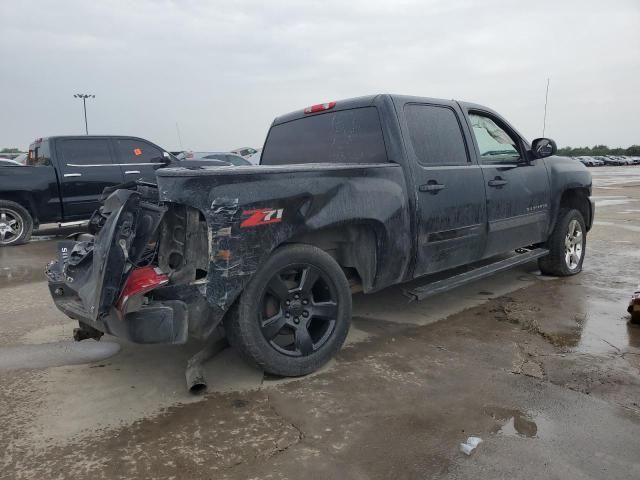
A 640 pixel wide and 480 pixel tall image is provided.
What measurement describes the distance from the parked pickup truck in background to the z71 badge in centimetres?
595

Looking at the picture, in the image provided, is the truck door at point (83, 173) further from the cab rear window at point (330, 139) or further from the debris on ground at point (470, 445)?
the debris on ground at point (470, 445)

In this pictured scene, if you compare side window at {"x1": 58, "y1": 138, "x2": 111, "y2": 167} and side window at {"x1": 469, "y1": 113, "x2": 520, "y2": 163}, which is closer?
side window at {"x1": 469, "y1": 113, "x2": 520, "y2": 163}

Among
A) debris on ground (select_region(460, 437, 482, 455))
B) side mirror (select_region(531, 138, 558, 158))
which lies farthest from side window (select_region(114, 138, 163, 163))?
debris on ground (select_region(460, 437, 482, 455))

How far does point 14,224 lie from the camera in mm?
8547

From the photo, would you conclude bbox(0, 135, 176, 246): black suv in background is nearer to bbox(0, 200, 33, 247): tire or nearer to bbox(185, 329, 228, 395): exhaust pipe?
bbox(0, 200, 33, 247): tire

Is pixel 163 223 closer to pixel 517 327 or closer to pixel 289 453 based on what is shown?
pixel 289 453

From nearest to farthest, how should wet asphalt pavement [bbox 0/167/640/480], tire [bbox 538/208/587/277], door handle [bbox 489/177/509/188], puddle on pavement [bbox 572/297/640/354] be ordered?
wet asphalt pavement [bbox 0/167/640/480], puddle on pavement [bbox 572/297/640/354], door handle [bbox 489/177/509/188], tire [bbox 538/208/587/277]

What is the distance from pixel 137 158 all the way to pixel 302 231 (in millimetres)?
7159

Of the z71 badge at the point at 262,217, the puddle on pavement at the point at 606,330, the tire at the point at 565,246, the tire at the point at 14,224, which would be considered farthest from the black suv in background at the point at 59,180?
the puddle on pavement at the point at 606,330

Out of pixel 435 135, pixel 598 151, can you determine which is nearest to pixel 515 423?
pixel 435 135

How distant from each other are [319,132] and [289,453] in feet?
9.18

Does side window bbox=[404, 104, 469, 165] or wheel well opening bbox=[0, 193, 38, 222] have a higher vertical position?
side window bbox=[404, 104, 469, 165]

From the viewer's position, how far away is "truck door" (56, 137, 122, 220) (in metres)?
8.64

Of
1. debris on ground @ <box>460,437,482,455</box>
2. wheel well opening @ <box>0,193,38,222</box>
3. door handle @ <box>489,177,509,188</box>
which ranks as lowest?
debris on ground @ <box>460,437,482,455</box>
